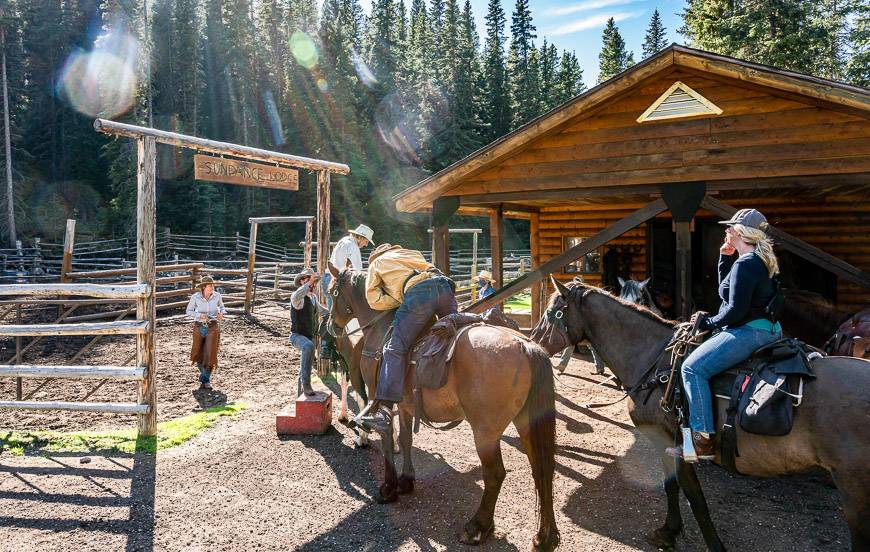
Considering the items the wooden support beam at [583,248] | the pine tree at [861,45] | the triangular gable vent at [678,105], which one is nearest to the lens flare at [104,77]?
the wooden support beam at [583,248]

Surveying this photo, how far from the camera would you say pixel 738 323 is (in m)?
3.83

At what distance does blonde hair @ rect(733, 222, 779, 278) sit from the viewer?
375 cm

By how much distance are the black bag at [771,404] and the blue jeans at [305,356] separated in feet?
19.4

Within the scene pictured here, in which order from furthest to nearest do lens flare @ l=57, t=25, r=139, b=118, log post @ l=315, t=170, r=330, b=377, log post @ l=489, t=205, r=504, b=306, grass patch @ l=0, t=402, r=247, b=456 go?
lens flare @ l=57, t=25, r=139, b=118 → log post @ l=489, t=205, r=504, b=306 → log post @ l=315, t=170, r=330, b=377 → grass patch @ l=0, t=402, r=247, b=456

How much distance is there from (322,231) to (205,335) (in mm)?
2905

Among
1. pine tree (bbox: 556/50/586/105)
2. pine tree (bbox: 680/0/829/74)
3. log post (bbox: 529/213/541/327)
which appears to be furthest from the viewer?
pine tree (bbox: 556/50/586/105)

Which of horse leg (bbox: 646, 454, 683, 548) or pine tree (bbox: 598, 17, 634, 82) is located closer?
horse leg (bbox: 646, 454, 683, 548)

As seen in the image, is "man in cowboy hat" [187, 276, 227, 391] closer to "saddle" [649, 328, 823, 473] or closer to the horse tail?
the horse tail

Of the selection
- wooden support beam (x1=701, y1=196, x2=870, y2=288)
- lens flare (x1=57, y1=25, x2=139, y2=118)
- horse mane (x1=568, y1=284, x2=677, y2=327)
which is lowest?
horse mane (x1=568, y1=284, x2=677, y2=327)

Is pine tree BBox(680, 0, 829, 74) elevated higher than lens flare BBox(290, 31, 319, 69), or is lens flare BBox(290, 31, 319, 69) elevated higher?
lens flare BBox(290, 31, 319, 69)

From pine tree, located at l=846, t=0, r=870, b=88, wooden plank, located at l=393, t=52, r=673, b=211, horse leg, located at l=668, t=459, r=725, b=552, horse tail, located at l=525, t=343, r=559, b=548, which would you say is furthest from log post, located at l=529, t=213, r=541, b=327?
pine tree, located at l=846, t=0, r=870, b=88

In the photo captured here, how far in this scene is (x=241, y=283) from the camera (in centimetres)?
2066

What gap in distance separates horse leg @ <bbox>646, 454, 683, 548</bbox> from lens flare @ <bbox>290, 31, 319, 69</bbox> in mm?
47057

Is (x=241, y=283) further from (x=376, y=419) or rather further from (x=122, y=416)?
(x=376, y=419)
